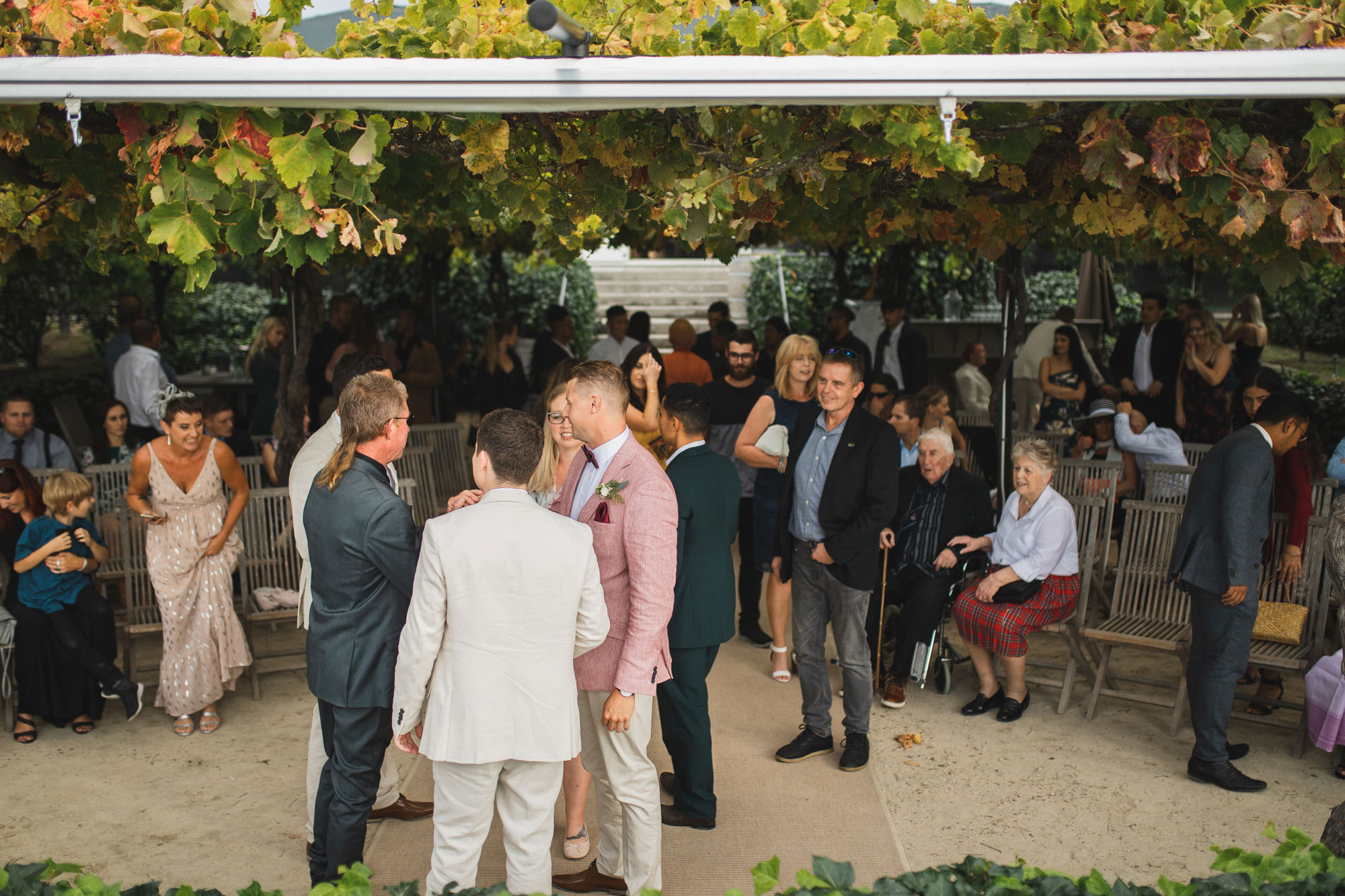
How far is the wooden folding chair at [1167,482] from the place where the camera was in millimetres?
5906

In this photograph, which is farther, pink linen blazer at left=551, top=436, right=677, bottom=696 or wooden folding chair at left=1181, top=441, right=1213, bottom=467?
wooden folding chair at left=1181, top=441, right=1213, bottom=467

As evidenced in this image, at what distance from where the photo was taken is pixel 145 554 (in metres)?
5.43

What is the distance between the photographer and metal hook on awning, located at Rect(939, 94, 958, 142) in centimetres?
285

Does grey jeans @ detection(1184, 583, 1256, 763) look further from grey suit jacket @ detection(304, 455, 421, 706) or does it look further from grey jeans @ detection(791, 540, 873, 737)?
grey suit jacket @ detection(304, 455, 421, 706)

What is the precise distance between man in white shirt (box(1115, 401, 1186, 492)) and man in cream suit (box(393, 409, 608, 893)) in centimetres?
474

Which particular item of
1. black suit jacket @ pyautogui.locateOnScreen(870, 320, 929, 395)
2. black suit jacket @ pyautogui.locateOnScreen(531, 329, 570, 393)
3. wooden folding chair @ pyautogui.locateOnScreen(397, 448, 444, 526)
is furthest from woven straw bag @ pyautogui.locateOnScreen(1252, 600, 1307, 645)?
black suit jacket @ pyautogui.locateOnScreen(531, 329, 570, 393)

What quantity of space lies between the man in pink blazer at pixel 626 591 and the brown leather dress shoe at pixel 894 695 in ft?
6.85

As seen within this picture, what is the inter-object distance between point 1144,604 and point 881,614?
1295mm

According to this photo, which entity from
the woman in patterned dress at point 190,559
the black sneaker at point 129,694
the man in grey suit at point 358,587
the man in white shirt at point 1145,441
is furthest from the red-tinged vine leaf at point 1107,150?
the black sneaker at point 129,694

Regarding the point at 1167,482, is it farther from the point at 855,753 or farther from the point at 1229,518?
the point at 855,753

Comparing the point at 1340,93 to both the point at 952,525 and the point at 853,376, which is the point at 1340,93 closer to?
the point at 853,376

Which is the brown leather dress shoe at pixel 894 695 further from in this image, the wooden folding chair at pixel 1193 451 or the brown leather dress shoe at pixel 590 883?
the wooden folding chair at pixel 1193 451

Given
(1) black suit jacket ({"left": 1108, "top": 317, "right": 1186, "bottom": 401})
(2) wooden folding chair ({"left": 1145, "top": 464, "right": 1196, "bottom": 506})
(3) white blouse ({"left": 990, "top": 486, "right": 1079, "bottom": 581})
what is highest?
(1) black suit jacket ({"left": 1108, "top": 317, "right": 1186, "bottom": 401})

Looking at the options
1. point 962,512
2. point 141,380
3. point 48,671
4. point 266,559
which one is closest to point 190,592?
point 266,559
